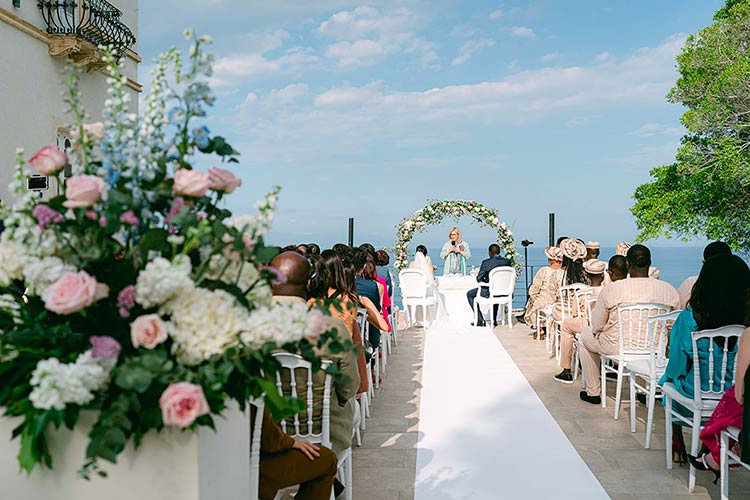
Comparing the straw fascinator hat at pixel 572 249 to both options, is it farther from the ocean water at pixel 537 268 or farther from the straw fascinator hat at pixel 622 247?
the ocean water at pixel 537 268

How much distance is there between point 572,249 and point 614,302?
10.7 feet

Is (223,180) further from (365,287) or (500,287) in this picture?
(500,287)

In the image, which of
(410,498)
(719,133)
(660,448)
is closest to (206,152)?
(410,498)

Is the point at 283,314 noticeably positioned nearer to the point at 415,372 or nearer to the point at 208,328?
the point at 208,328

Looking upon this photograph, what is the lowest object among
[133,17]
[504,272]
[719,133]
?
[504,272]

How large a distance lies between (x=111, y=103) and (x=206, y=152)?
0.83 feet

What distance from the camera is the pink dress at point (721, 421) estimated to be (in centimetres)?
350

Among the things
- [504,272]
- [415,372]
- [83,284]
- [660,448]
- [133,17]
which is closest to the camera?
[83,284]

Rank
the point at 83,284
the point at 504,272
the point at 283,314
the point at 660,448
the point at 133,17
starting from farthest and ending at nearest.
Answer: the point at 133,17
the point at 504,272
the point at 660,448
the point at 283,314
the point at 83,284

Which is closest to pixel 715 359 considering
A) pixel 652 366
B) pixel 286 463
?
pixel 652 366

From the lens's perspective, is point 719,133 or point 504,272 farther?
point 719,133

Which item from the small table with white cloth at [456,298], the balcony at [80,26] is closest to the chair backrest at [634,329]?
the small table with white cloth at [456,298]

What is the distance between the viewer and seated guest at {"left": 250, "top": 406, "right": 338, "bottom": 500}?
9.32 ft

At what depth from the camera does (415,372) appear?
26.6 feet
